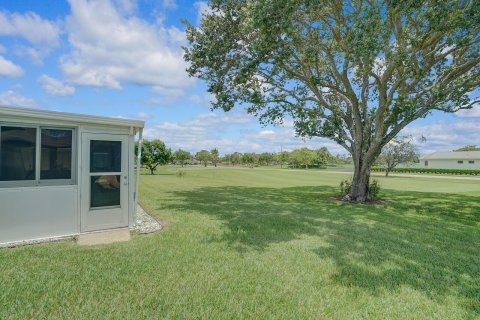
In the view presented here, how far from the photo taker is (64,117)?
5.07 m

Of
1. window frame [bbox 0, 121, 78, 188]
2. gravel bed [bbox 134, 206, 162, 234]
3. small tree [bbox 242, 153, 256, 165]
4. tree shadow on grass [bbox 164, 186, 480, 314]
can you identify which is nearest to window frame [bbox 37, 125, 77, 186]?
window frame [bbox 0, 121, 78, 188]

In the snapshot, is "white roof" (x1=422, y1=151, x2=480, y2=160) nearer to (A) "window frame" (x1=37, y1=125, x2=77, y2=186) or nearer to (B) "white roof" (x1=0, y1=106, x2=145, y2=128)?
(B) "white roof" (x1=0, y1=106, x2=145, y2=128)

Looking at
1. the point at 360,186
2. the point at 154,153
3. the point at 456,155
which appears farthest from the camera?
the point at 456,155

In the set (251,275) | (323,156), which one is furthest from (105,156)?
(323,156)

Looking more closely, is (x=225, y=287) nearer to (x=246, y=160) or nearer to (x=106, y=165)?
(x=106, y=165)

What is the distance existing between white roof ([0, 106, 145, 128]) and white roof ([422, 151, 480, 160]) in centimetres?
6191

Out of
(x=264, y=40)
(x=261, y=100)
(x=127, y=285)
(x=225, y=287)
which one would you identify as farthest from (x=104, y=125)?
(x=261, y=100)

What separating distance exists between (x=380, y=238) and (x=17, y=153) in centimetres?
749

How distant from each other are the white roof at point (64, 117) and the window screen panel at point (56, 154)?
1.12ft

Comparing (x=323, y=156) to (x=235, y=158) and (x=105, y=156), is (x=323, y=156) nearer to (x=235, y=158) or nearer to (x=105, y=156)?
(x=235, y=158)

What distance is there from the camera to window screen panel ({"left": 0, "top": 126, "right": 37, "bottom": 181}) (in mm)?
4789

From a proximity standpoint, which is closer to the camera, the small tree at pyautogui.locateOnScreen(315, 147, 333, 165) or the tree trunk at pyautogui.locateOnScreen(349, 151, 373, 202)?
the tree trunk at pyautogui.locateOnScreen(349, 151, 373, 202)

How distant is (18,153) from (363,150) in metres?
11.7

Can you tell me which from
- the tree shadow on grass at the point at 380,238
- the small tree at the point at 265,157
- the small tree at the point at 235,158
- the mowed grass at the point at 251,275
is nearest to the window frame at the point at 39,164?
the mowed grass at the point at 251,275
